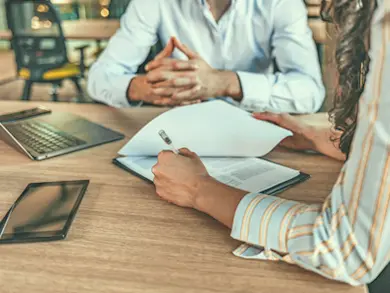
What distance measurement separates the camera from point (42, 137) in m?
1.05

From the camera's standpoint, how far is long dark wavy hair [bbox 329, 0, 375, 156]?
1.87 feet

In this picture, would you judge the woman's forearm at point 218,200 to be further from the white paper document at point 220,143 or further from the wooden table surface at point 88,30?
the wooden table surface at point 88,30

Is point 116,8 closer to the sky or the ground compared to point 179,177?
closer to the ground

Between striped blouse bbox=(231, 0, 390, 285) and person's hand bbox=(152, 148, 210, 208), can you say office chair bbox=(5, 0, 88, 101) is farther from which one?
striped blouse bbox=(231, 0, 390, 285)

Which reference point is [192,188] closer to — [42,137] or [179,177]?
[179,177]

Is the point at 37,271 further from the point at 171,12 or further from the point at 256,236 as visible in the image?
the point at 171,12

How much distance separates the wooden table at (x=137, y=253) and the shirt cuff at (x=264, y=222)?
2 centimetres

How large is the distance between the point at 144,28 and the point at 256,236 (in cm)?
113

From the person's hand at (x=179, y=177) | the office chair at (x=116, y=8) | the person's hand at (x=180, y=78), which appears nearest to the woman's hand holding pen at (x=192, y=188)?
the person's hand at (x=179, y=177)

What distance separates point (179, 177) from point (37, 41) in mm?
3271

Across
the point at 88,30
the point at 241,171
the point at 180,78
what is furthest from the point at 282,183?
the point at 88,30

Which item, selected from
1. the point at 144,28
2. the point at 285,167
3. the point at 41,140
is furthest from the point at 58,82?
the point at 285,167

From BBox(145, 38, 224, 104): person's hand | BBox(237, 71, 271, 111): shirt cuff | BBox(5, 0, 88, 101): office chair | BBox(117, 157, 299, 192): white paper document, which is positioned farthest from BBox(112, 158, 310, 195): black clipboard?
BBox(5, 0, 88, 101): office chair

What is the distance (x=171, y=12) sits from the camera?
1.53 meters
